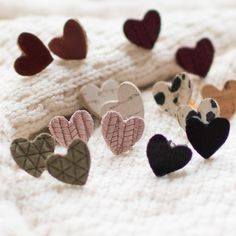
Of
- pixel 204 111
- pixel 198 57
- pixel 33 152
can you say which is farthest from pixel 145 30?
pixel 33 152

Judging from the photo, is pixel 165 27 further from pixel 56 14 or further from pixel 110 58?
pixel 56 14

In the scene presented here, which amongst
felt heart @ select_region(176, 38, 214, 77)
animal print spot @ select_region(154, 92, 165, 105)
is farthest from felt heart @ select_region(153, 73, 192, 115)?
felt heart @ select_region(176, 38, 214, 77)

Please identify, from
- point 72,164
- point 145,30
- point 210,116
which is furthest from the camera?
point 145,30

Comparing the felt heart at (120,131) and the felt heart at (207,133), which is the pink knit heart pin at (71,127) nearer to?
the felt heart at (120,131)

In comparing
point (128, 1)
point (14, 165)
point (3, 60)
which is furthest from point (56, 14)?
point (14, 165)

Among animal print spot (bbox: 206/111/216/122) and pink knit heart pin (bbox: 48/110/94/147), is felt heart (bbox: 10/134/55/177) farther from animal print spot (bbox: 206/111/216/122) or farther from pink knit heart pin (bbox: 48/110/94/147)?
animal print spot (bbox: 206/111/216/122)

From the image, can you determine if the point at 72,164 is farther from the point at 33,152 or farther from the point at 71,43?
the point at 71,43
